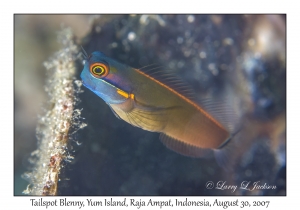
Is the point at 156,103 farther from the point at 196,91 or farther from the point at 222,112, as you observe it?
the point at 196,91

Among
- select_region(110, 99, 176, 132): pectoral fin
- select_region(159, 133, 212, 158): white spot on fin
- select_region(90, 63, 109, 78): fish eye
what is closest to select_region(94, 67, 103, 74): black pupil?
select_region(90, 63, 109, 78): fish eye

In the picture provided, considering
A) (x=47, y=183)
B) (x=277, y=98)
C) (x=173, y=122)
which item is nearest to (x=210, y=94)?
(x=277, y=98)

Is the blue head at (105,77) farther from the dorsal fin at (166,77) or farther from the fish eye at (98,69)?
the dorsal fin at (166,77)

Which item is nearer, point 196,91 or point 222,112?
point 222,112

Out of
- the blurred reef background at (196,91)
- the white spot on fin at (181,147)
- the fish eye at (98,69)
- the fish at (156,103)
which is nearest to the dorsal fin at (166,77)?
the fish at (156,103)

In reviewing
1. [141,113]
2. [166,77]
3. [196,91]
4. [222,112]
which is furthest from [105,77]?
[196,91]

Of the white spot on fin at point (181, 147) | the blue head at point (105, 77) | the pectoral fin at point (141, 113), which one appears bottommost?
the white spot on fin at point (181, 147)
